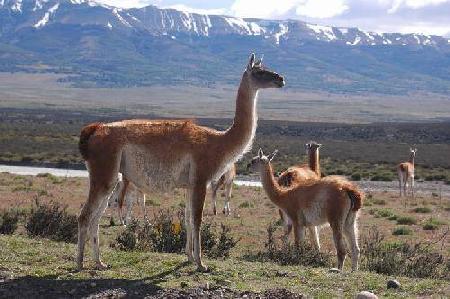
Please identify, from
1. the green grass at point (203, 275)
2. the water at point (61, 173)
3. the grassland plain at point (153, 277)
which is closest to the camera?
the grassland plain at point (153, 277)

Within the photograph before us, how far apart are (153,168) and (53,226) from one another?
13.8 ft

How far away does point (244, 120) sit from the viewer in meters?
8.53

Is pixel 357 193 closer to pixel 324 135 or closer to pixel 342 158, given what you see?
pixel 342 158

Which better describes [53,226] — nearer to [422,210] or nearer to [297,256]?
[297,256]

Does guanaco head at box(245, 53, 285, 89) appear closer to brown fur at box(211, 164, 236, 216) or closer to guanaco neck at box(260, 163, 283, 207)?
guanaco neck at box(260, 163, 283, 207)

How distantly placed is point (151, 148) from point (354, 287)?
9.42 ft

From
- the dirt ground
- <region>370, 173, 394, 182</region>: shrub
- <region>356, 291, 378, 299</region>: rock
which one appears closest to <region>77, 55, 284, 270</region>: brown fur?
<region>356, 291, 378, 299</region>: rock

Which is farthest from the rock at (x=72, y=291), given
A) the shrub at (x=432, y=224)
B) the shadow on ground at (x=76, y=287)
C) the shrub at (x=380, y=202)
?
the shrub at (x=380, y=202)

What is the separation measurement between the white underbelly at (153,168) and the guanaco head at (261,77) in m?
1.30

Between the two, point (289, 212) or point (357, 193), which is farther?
point (289, 212)

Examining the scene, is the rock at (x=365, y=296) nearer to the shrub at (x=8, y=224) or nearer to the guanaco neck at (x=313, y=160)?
the guanaco neck at (x=313, y=160)

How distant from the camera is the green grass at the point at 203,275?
24.9ft

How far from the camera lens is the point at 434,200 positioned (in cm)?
2755

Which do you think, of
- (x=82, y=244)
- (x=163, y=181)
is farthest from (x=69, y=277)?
(x=163, y=181)
